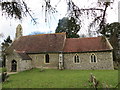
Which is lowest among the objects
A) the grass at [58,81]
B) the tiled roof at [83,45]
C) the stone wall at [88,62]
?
the grass at [58,81]

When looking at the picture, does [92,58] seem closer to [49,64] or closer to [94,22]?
[49,64]

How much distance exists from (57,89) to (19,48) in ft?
56.8

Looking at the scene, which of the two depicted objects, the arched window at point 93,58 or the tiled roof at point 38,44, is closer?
the arched window at point 93,58

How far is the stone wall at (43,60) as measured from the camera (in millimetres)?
21420

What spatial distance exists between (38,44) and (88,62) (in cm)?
989

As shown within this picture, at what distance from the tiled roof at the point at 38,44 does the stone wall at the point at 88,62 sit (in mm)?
2363

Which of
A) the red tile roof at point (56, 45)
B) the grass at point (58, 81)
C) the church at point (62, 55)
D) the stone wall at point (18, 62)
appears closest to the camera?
the grass at point (58, 81)

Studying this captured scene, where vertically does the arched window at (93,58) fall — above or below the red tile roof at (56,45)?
below

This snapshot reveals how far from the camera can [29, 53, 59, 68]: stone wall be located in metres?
21.4

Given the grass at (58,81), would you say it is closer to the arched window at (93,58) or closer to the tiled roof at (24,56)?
the arched window at (93,58)

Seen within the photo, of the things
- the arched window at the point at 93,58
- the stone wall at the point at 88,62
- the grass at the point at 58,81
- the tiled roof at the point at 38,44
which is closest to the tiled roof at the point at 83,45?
the stone wall at the point at 88,62

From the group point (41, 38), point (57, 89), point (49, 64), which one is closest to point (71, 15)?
point (57, 89)

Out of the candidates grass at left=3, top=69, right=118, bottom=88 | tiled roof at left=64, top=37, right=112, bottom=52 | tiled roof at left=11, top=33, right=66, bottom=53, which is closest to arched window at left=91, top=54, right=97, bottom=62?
tiled roof at left=64, top=37, right=112, bottom=52

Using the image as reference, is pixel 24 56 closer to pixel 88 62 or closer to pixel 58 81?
pixel 88 62
